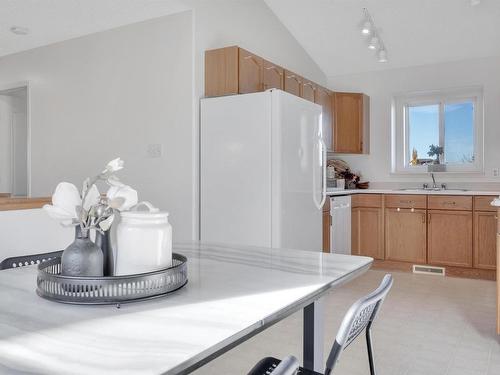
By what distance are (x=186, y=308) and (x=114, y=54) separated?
353 centimetres

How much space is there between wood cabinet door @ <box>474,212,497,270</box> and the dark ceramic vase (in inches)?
167

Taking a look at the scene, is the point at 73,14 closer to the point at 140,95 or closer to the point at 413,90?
the point at 140,95

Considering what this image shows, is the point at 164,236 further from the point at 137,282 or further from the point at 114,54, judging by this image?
the point at 114,54

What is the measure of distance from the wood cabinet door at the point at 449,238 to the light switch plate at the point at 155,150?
2.83m

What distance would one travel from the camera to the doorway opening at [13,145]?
18.0ft

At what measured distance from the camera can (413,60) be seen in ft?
17.0

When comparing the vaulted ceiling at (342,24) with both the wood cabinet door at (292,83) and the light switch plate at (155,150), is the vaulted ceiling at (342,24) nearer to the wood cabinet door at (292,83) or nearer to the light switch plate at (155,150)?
the wood cabinet door at (292,83)

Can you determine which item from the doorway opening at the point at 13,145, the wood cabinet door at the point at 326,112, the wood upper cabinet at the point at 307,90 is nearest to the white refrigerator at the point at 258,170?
the wood upper cabinet at the point at 307,90

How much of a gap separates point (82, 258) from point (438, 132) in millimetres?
5022

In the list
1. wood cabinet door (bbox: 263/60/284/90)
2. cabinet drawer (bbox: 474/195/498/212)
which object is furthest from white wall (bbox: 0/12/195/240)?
cabinet drawer (bbox: 474/195/498/212)

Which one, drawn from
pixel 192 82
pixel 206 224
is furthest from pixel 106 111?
pixel 206 224

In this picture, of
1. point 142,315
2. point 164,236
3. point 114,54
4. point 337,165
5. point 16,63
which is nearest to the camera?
point 142,315

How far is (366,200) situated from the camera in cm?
502

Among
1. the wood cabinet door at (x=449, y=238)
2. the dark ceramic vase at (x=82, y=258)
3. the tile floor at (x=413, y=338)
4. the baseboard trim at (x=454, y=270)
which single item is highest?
the dark ceramic vase at (x=82, y=258)
